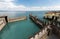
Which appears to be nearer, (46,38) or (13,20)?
(46,38)

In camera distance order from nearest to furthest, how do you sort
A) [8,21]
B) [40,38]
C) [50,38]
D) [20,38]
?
[40,38]
[50,38]
[20,38]
[8,21]

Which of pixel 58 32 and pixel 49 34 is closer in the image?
pixel 58 32

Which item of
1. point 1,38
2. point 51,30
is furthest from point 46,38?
point 1,38

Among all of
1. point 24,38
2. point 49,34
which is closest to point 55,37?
point 49,34

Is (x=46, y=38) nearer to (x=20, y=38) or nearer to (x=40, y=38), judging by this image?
(x=40, y=38)

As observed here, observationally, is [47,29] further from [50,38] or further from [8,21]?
[8,21]

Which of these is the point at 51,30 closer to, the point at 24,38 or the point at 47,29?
the point at 47,29

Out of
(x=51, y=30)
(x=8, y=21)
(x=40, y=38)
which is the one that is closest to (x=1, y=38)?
(x=40, y=38)

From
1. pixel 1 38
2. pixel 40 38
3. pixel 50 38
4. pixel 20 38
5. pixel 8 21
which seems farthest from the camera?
pixel 8 21

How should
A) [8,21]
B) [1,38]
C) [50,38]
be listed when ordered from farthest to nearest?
[8,21]
[1,38]
[50,38]
